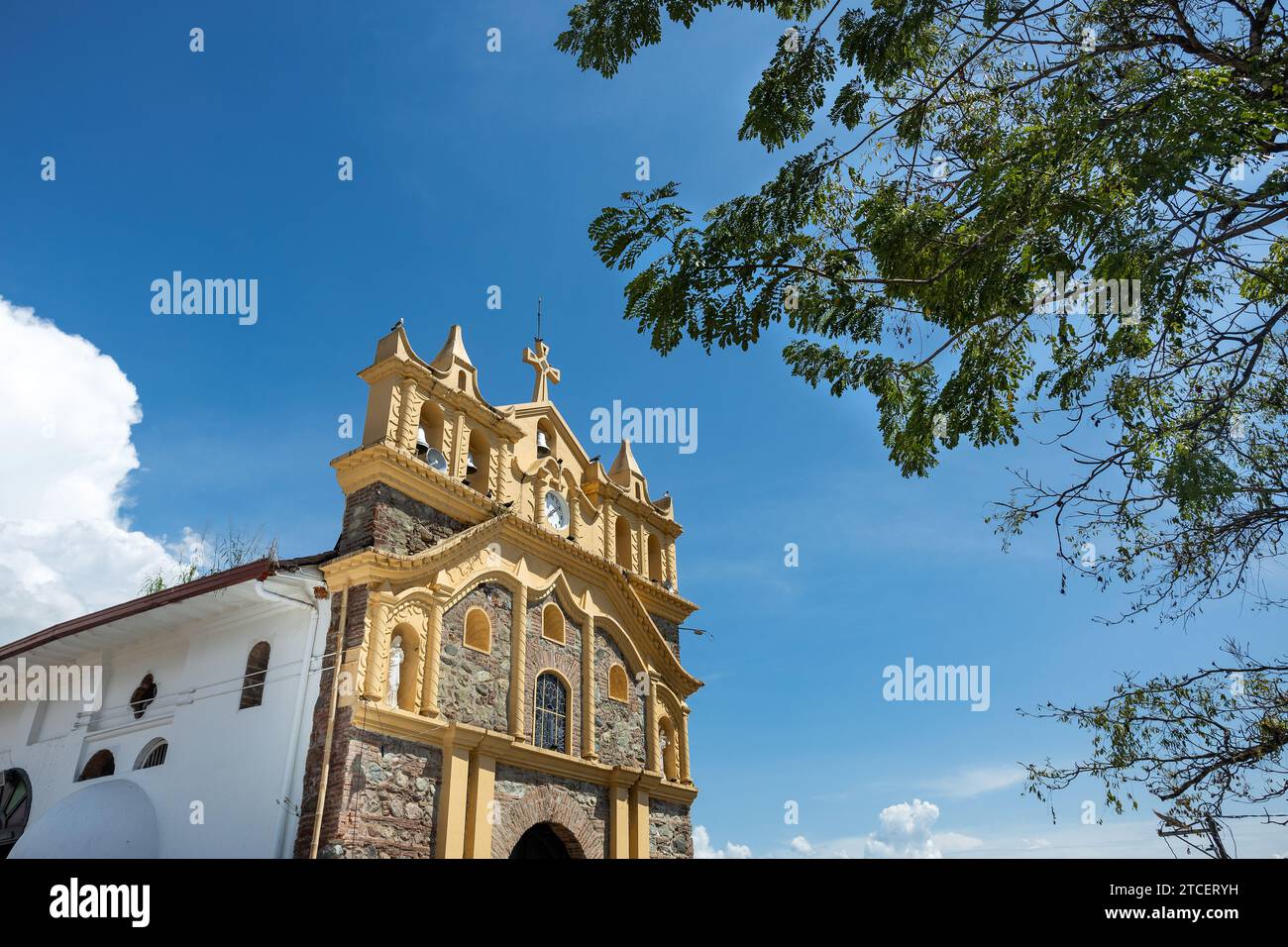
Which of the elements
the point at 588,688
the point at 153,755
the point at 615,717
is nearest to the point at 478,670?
the point at 588,688

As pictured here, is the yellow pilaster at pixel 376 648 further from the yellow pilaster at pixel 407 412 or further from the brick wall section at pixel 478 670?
the yellow pilaster at pixel 407 412

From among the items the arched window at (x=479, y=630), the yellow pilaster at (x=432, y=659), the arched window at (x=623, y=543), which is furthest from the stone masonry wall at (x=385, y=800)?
the arched window at (x=623, y=543)

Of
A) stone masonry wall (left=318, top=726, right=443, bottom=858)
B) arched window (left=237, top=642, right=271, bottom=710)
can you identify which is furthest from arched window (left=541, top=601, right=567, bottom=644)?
arched window (left=237, top=642, right=271, bottom=710)

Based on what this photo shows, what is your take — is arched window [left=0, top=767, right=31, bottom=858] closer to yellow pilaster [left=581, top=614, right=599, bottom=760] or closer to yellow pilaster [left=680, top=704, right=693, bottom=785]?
yellow pilaster [left=581, top=614, right=599, bottom=760]

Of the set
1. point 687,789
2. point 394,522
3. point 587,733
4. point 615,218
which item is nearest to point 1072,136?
point 615,218

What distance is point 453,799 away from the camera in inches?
513

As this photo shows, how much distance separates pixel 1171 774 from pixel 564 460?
1331cm

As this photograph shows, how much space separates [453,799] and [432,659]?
212cm

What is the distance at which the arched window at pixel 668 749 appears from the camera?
60.5ft

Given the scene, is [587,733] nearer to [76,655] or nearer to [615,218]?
[76,655]

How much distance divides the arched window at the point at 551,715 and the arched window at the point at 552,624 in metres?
0.70
